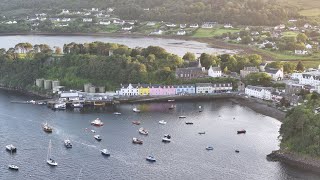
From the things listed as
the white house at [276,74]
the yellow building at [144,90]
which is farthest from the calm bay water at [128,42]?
the yellow building at [144,90]

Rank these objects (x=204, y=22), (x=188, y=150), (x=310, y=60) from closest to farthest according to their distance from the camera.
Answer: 1. (x=188, y=150)
2. (x=310, y=60)
3. (x=204, y=22)

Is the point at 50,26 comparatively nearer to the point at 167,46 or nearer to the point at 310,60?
the point at 167,46

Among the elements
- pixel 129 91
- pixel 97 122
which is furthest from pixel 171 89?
pixel 97 122

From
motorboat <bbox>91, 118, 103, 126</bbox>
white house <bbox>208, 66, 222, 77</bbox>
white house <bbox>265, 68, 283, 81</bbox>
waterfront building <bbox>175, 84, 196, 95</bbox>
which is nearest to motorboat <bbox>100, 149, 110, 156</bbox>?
motorboat <bbox>91, 118, 103, 126</bbox>

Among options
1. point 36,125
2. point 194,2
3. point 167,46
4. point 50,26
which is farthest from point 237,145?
→ point 194,2

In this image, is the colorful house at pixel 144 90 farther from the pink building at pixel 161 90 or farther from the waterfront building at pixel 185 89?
the waterfront building at pixel 185 89

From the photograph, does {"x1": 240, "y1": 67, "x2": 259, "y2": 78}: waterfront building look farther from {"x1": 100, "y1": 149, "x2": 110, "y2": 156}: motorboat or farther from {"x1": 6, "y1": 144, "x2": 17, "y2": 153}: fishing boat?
{"x1": 6, "y1": 144, "x2": 17, "y2": 153}: fishing boat
